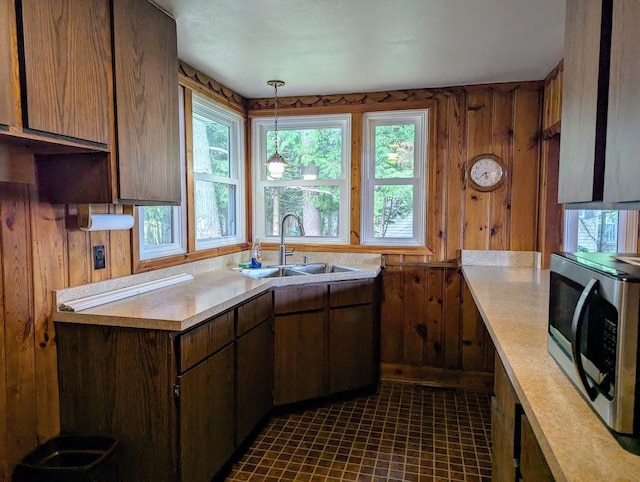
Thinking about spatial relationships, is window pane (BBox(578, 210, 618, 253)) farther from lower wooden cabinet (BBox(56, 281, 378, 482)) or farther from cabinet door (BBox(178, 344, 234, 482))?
cabinet door (BBox(178, 344, 234, 482))

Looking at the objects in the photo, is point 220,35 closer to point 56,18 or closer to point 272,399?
point 56,18

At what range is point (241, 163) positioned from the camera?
3.66 meters

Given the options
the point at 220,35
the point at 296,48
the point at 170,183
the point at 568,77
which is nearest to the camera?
the point at 568,77

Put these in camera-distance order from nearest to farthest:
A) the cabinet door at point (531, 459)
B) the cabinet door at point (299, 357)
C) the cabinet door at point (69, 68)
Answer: the cabinet door at point (531, 459), the cabinet door at point (69, 68), the cabinet door at point (299, 357)

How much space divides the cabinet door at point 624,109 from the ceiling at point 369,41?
109 cm

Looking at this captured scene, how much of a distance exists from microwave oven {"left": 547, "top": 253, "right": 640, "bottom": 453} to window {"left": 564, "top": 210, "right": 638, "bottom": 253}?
5.87ft

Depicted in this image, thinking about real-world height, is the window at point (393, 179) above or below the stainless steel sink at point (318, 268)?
above

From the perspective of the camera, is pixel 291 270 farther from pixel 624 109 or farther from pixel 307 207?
pixel 624 109

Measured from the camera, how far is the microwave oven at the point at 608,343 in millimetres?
840

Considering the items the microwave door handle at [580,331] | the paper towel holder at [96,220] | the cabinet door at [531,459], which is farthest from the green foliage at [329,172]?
the microwave door handle at [580,331]

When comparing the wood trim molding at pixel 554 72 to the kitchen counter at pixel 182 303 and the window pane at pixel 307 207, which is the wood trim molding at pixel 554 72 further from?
the kitchen counter at pixel 182 303

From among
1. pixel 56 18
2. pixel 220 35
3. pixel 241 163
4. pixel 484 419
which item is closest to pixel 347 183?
pixel 241 163

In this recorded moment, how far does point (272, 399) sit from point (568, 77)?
7.83ft

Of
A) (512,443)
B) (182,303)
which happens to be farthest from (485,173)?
(182,303)
